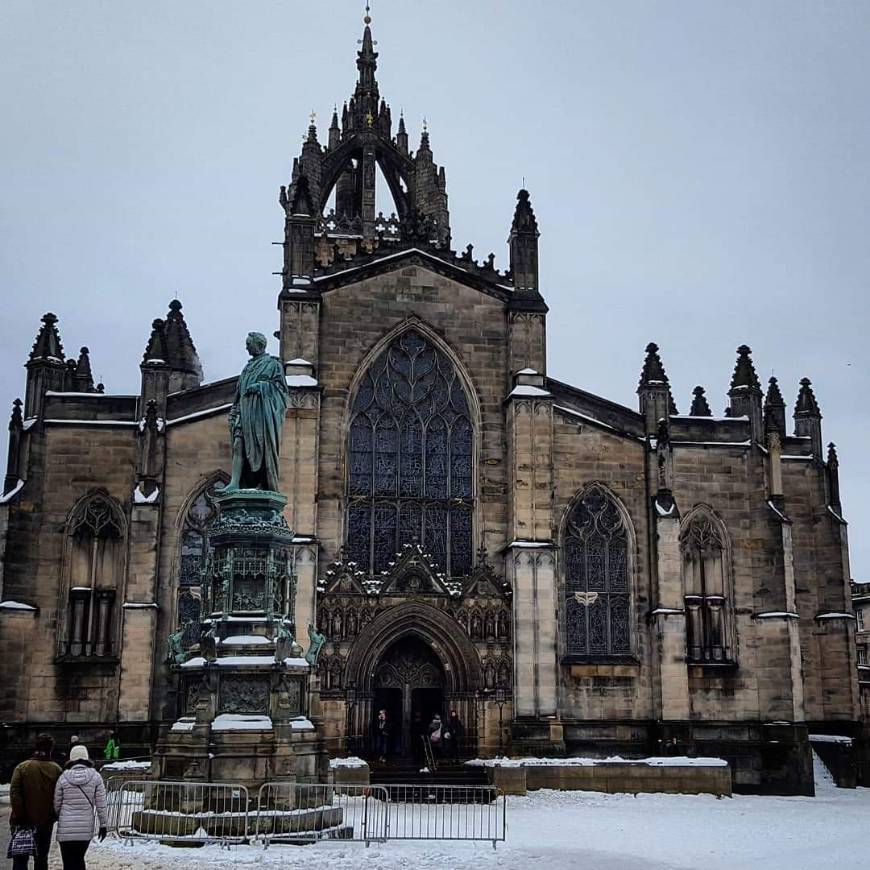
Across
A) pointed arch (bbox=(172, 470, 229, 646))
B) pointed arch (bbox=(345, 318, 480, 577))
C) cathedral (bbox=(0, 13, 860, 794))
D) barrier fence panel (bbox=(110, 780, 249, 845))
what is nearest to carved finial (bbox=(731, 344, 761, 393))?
cathedral (bbox=(0, 13, 860, 794))

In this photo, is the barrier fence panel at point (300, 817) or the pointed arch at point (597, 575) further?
the pointed arch at point (597, 575)

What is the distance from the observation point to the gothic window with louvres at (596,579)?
109 feet

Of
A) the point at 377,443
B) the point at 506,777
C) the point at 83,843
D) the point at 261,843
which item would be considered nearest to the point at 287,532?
the point at 261,843

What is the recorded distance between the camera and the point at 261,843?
55.2 ft

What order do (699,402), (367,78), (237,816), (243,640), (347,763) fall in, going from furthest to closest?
(367,78)
(699,402)
(347,763)
(243,640)
(237,816)

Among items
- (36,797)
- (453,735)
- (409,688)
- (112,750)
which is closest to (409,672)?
(409,688)

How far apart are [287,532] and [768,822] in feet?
38.1

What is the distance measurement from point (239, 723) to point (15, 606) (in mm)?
14704

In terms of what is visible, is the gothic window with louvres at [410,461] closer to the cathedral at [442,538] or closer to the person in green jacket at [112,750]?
the cathedral at [442,538]

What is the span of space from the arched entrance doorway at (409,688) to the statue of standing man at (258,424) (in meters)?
12.9

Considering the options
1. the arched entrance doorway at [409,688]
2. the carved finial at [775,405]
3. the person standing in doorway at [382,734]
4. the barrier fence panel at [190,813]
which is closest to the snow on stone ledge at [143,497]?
the arched entrance doorway at [409,688]

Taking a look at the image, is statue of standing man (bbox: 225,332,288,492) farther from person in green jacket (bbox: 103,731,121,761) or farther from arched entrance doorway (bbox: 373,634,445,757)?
arched entrance doorway (bbox: 373,634,445,757)

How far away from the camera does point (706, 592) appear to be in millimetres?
34312

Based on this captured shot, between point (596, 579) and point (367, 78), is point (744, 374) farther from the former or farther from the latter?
point (367, 78)
